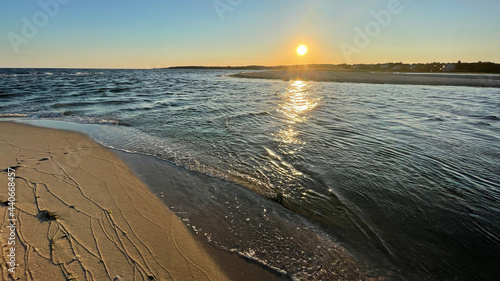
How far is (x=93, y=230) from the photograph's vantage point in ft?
10.6

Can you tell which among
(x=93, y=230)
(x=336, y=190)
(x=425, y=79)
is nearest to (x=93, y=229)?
(x=93, y=230)

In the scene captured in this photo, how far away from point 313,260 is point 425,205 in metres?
2.71

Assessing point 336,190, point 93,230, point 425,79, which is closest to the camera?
point 93,230

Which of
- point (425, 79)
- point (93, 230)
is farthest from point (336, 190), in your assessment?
point (425, 79)

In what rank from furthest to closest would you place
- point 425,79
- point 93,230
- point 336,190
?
point 425,79 < point 336,190 < point 93,230

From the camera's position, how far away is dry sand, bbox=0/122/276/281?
8.71 feet

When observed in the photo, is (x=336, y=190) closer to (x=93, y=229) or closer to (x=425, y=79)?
(x=93, y=229)

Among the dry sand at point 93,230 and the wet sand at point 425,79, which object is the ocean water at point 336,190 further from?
the wet sand at point 425,79

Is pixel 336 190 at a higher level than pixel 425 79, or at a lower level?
lower

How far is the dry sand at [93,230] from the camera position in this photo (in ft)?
8.71

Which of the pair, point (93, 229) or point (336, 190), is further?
point (336, 190)

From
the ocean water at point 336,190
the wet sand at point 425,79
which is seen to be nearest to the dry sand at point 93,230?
the ocean water at point 336,190

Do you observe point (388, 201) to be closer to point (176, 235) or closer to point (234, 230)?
point (234, 230)

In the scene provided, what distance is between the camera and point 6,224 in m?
3.28
